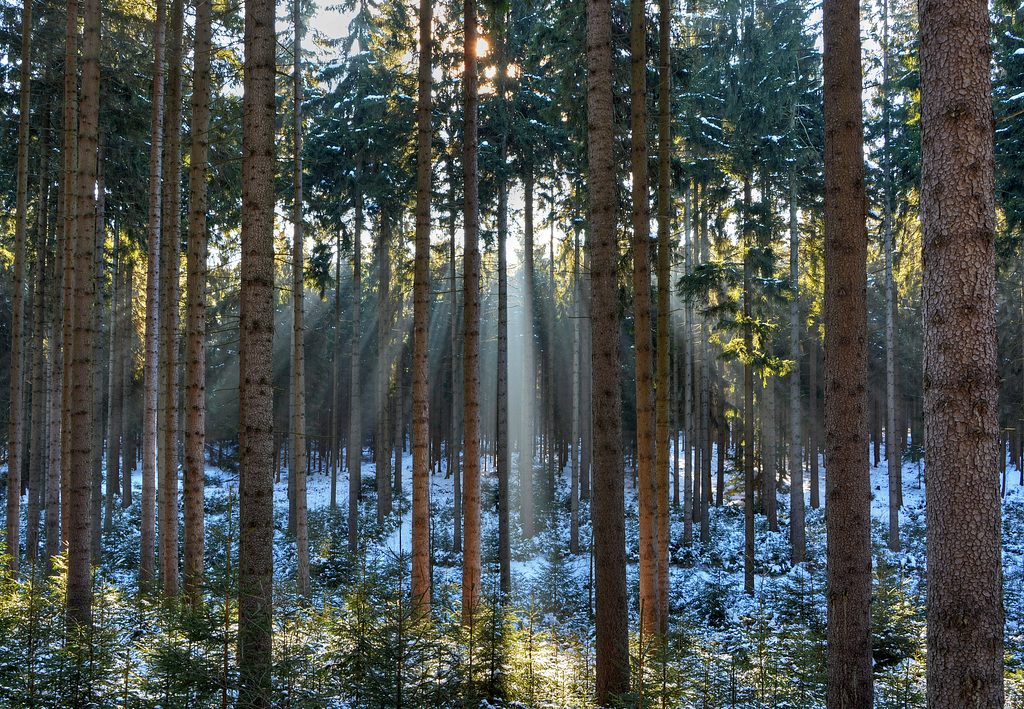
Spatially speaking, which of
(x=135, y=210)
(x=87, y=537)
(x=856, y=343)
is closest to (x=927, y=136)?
(x=856, y=343)

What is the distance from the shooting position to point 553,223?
17.5 meters

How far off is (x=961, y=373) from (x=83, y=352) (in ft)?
26.1

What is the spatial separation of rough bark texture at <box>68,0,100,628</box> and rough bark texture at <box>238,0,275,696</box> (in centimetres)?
292

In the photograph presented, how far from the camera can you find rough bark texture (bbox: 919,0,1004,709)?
362 centimetres

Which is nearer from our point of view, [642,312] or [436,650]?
[436,650]

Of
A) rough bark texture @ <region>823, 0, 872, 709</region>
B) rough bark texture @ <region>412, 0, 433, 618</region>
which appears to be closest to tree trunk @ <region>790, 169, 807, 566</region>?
rough bark texture @ <region>412, 0, 433, 618</region>

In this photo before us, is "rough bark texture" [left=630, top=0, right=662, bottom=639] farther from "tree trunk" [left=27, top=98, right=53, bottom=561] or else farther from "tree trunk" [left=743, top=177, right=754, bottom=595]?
"tree trunk" [left=27, top=98, right=53, bottom=561]

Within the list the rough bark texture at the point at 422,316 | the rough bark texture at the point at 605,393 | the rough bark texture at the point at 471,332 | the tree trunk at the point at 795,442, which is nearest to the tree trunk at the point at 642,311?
the rough bark texture at the point at 605,393

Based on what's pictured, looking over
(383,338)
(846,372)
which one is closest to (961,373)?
(846,372)

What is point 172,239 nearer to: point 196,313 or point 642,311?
point 196,313

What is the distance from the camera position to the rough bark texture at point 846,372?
4.90m

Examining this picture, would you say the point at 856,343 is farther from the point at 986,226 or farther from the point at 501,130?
the point at 501,130

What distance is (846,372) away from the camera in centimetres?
497

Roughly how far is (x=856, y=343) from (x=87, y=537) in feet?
25.7
